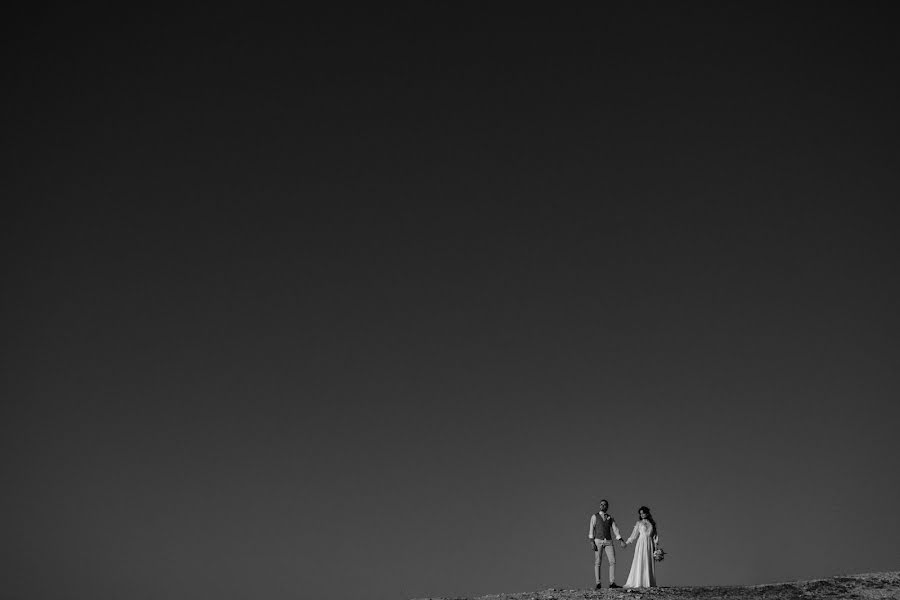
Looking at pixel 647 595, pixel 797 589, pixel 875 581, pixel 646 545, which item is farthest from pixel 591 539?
pixel 875 581

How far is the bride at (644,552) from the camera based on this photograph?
29.6 meters

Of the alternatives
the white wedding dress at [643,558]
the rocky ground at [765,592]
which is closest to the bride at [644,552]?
the white wedding dress at [643,558]

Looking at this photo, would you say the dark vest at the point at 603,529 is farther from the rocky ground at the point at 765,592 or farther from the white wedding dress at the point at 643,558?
the rocky ground at the point at 765,592

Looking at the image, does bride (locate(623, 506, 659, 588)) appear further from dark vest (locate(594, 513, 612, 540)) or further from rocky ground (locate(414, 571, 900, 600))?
rocky ground (locate(414, 571, 900, 600))

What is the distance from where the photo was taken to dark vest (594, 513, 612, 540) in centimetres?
3006

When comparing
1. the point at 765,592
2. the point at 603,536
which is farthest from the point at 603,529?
the point at 765,592

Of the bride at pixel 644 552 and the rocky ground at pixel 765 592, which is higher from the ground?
the bride at pixel 644 552

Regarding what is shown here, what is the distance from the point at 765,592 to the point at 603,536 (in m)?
5.00

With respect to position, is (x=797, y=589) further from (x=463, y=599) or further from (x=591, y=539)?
(x=463, y=599)

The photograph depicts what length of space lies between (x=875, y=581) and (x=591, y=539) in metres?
8.47

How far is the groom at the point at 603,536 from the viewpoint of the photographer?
29.8 m

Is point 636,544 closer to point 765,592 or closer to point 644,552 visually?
point 644,552

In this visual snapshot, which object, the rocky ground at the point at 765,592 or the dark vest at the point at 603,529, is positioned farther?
the dark vest at the point at 603,529

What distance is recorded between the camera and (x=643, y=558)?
29.7m
